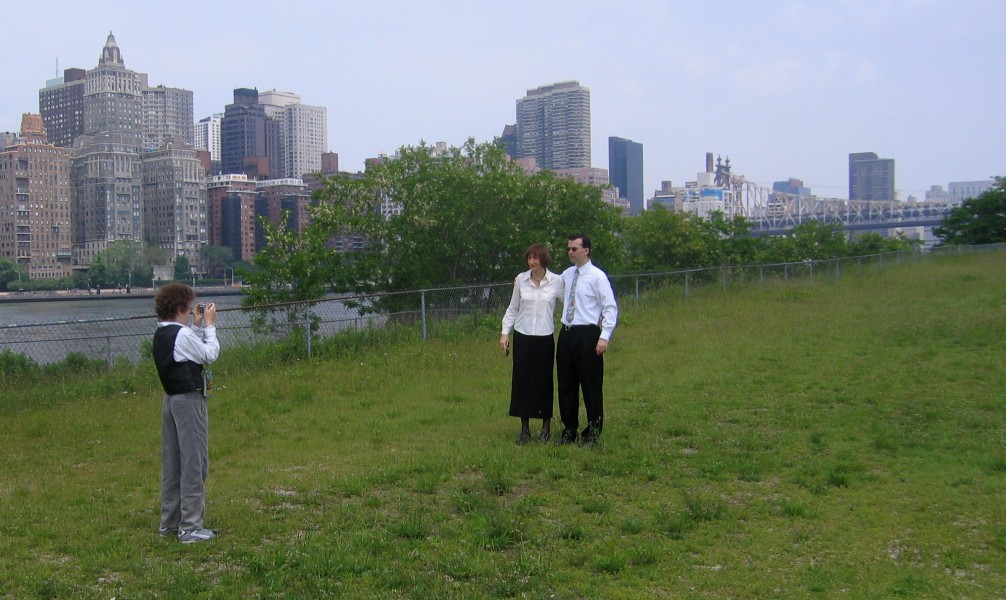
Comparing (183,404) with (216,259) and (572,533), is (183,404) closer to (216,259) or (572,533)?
Answer: (572,533)

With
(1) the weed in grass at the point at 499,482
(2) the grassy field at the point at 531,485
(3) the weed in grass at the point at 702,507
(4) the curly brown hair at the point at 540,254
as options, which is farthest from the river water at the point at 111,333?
(3) the weed in grass at the point at 702,507

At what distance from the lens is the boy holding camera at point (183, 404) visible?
567 centimetres

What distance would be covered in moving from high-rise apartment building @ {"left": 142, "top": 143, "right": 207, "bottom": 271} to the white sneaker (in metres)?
60.9

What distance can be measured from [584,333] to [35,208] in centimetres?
7723

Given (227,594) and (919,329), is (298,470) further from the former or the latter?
(919,329)

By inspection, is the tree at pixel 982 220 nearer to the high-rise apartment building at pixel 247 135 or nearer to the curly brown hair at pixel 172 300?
the curly brown hair at pixel 172 300

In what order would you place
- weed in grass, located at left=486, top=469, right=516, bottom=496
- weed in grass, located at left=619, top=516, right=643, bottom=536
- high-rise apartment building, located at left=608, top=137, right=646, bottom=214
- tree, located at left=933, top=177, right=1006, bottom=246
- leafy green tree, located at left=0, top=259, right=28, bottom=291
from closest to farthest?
weed in grass, located at left=619, top=516, right=643, bottom=536 < weed in grass, located at left=486, top=469, right=516, bottom=496 < leafy green tree, located at left=0, top=259, right=28, bottom=291 < tree, located at left=933, top=177, right=1006, bottom=246 < high-rise apartment building, located at left=608, top=137, right=646, bottom=214

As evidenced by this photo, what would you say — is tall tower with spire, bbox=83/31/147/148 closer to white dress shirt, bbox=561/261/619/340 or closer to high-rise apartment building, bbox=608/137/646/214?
high-rise apartment building, bbox=608/137/646/214

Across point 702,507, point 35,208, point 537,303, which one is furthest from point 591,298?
point 35,208

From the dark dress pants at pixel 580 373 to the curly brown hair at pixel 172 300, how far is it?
11.0 feet

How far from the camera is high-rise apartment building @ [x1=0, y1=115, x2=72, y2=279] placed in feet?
214

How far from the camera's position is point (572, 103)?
15350cm

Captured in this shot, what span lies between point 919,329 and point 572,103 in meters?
141

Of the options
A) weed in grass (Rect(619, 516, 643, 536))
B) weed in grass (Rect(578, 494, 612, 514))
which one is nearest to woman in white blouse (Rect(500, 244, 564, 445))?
weed in grass (Rect(578, 494, 612, 514))
